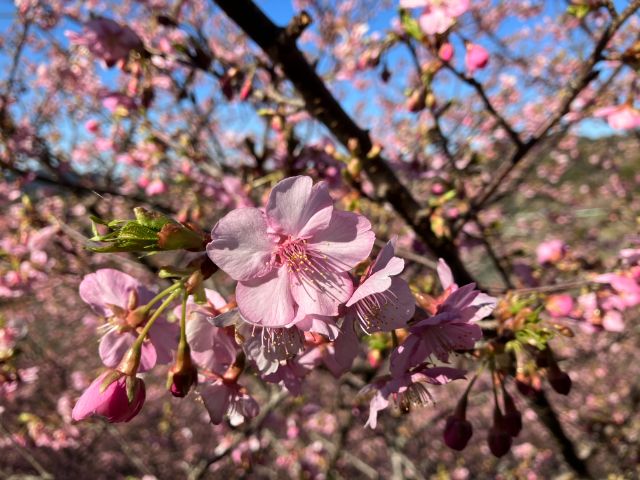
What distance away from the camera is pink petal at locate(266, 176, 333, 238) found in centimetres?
84

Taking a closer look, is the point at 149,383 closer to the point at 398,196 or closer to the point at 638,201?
the point at 398,196

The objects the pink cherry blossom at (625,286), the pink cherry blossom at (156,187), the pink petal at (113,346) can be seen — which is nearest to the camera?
the pink petal at (113,346)

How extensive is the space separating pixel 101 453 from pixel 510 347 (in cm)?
890

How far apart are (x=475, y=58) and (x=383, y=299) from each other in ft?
4.21

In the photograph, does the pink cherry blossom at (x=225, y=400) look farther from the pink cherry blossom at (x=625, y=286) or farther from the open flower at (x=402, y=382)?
the pink cherry blossom at (x=625, y=286)

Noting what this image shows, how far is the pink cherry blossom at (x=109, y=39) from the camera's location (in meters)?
2.00

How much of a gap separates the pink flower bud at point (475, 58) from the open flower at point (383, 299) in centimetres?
124

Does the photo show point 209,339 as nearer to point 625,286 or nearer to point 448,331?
point 448,331

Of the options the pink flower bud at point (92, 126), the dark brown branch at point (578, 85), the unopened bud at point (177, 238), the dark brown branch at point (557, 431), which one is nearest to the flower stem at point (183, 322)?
the unopened bud at point (177, 238)

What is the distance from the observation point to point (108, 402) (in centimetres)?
84

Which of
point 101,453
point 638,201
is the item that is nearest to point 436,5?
point 638,201

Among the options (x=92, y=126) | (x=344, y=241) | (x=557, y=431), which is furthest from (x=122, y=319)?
(x=92, y=126)

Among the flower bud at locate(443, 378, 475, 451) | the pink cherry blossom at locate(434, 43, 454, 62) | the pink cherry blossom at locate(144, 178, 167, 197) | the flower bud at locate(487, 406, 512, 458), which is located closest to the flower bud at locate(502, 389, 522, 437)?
the flower bud at locate(487, 406, 512, 458)

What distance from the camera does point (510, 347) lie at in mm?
1059
